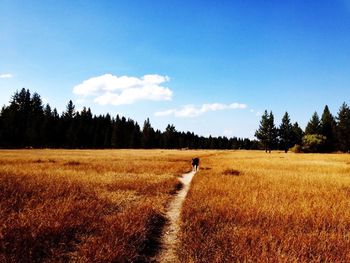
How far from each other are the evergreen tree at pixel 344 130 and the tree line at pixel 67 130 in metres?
73.1

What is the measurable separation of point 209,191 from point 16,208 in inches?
301

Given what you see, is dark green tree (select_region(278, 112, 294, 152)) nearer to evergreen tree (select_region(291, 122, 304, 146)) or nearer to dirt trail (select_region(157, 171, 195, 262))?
evergreen tree (select_region(291, 122, 304, 146))

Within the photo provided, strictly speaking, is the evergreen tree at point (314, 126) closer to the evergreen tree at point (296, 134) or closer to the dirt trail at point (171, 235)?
the evergreen tree at point (296, 134)

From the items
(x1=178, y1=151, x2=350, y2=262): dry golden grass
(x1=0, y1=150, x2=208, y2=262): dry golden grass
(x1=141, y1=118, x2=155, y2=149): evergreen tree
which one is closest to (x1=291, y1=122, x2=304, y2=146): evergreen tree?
(x1=141, y1=118, x2=155, y2=149): evergreen tree

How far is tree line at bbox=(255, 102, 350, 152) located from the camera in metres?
82.5

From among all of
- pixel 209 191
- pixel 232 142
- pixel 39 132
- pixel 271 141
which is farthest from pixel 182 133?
pixel 209 191

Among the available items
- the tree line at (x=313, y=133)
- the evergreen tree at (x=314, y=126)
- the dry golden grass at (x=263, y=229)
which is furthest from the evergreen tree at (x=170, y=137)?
the dry golden grass at (x=263, y=229)

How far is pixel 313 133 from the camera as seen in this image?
8756 centimetres

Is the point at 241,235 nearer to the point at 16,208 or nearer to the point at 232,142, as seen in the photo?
the point at 16,208

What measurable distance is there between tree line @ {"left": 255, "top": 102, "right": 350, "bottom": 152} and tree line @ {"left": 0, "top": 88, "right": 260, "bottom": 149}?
5304 centimetres

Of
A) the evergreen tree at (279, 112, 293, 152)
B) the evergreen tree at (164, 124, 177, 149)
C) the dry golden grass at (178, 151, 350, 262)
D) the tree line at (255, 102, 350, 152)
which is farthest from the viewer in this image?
the evergreen tree at (164, 124, 177, 149)

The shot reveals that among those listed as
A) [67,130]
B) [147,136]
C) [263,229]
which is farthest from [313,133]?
[263,229]

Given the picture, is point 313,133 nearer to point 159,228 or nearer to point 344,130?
point 344,130

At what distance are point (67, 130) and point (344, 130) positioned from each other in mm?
84990
